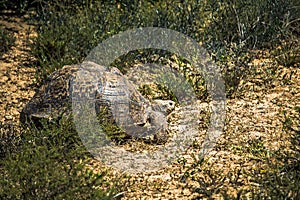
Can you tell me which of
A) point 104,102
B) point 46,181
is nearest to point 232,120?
point 104,102

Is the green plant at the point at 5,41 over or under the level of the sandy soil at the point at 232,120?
over

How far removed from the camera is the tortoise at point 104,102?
4542 millimetres

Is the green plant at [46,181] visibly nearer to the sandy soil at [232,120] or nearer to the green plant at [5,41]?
the sandy soil at [232,120]

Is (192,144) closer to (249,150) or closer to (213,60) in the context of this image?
(249,150)

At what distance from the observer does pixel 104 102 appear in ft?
14.9

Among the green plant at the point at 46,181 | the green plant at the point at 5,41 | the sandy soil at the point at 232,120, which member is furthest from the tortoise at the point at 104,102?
the green plant at the point at 5,41

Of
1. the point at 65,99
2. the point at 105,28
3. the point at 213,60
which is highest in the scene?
the point at 105,28

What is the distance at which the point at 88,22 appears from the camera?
609 cm

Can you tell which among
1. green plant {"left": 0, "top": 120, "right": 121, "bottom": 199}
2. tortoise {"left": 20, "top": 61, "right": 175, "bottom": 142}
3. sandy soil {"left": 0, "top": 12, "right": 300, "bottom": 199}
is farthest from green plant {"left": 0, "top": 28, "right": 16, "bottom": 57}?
green plant {"left": 0, "top": 120, "right": 121, "bottom": 199}

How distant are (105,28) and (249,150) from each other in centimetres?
240

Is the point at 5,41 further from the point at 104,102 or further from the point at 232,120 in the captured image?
the point at 232,120

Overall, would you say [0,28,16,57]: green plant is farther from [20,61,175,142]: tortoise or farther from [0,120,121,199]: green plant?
[0,120,121,199]: green plant

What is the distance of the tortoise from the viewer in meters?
4.54

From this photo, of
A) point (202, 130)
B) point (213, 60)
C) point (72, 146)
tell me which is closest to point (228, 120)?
point (202, 130)
